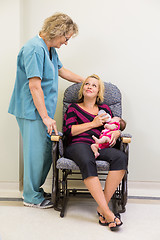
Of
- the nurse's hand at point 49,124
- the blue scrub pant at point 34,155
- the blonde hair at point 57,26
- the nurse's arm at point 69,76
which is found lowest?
the blue scrub pant at point 34,155

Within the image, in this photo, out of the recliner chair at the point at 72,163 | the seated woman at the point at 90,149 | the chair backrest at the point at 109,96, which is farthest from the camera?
the chair backrest at the point at 109,96

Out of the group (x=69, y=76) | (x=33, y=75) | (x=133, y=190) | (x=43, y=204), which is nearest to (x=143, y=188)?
(x=133, y=190)

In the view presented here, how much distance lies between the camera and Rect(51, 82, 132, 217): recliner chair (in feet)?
6.65

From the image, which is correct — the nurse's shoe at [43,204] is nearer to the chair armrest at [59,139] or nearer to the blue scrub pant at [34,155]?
the blue scrub pant at [34,155]

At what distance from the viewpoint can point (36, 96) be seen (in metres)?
2.11

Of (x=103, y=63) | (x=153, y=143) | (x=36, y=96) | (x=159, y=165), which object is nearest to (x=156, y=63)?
(x=103, y=63)

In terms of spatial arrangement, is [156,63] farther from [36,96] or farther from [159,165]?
[36,96]

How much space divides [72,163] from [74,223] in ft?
1.47

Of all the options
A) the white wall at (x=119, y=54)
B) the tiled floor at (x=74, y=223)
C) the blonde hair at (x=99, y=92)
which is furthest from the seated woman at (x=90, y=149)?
the white wall at (x=119, y=54)

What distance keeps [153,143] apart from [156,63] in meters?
0.82

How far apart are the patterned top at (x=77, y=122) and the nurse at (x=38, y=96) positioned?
6.1 inches

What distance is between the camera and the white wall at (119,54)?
2654 mm

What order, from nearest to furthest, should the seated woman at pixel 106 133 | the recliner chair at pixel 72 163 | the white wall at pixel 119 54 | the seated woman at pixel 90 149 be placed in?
1. the seated woman at pixel 90 149
2. the recliner chair at pixel 72 163
3. the seated woman at pixel 106 133
4. the white wall at pixel 119 54

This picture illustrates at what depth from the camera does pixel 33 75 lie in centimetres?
207
